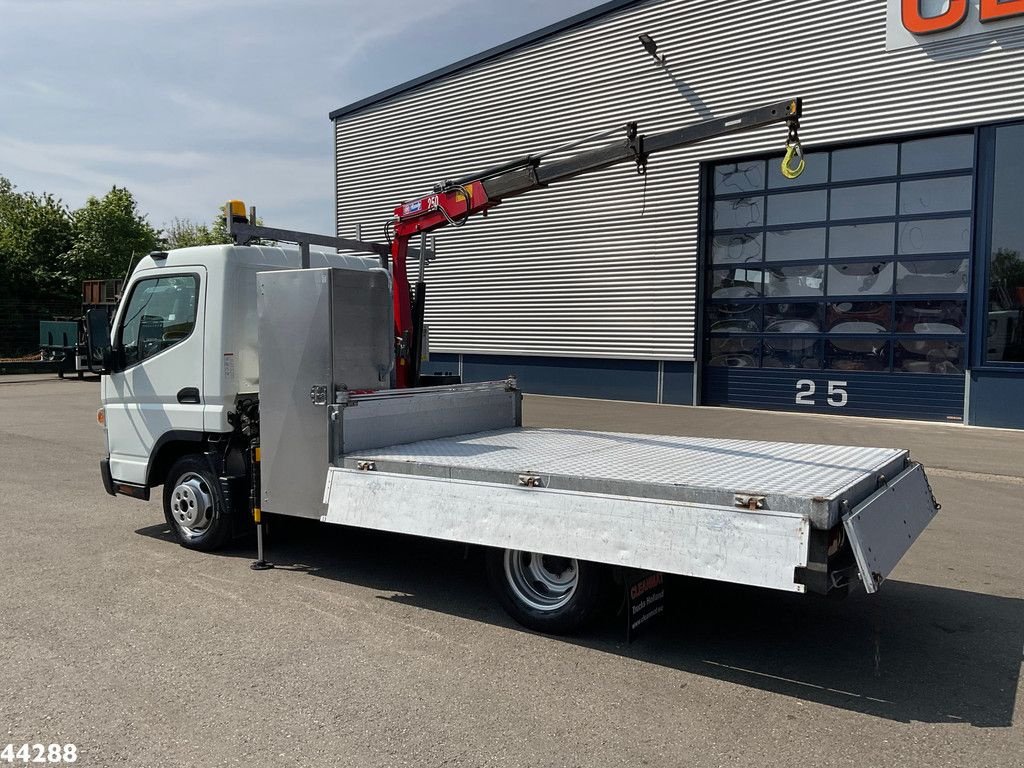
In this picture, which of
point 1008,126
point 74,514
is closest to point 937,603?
point 74,514

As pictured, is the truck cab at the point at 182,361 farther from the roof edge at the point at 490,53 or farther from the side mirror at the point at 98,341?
the roof edge at the point at 490,53

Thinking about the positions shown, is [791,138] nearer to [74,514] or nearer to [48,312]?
[74,514]

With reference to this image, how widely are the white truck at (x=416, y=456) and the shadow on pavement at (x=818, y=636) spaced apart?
0.63 m

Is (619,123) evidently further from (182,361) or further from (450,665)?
(450,665)

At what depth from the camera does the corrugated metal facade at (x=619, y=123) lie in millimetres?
A: 15086

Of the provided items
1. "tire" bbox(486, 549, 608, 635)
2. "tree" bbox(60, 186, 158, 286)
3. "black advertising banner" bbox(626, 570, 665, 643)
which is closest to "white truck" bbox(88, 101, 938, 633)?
"tire" bbox(486, 549, 608, 635)

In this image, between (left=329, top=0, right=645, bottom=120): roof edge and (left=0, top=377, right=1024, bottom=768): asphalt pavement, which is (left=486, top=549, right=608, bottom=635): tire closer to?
(left=0, top=377, right=1024, bottom=768): asphalt pavement

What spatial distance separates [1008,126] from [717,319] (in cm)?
631

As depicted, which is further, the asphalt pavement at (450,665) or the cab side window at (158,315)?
the cab side window at (158,315)

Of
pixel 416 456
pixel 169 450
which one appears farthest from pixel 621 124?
pixel 416 456

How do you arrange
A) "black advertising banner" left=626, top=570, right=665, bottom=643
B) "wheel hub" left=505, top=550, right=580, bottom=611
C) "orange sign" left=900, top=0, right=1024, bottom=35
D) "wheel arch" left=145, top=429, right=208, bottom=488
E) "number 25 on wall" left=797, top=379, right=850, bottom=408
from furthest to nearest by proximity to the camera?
"number 25 on wall" left=797, top=379, right=850, bottom=408 < "orange sign" left=900, top=0, right=1024, bottom=35 < "wheel arch" left=145, top=429, right=208, bottom=488 < "wheel hub" left=505, top=550, right=580, bottom=611 < "black advertising banner" left=626, top=570, right=665, bottom=643

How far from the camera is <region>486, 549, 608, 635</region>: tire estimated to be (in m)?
4.53

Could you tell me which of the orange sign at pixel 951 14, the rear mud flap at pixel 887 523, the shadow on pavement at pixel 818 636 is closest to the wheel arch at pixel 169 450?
the shadow on pavement at pixel 818 636

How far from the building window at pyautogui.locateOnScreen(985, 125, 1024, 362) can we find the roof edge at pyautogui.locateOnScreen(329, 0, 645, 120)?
8.42 meters
